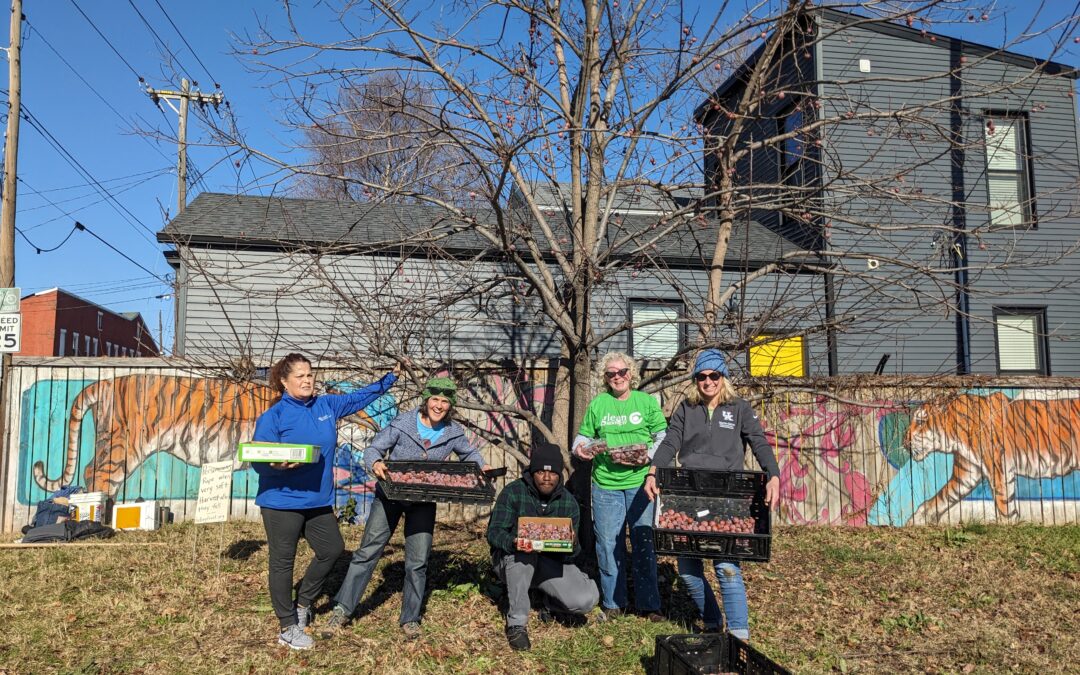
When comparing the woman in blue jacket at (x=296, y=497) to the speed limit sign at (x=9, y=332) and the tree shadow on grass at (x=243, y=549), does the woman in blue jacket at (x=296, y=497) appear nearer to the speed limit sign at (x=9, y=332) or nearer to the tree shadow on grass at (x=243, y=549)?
the tree shadow on grass at (x=243, y=549)

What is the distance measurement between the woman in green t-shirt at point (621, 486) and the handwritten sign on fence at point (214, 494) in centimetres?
393

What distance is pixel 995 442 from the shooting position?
29.5 feet

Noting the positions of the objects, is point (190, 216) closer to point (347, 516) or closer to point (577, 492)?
point (347, 516)

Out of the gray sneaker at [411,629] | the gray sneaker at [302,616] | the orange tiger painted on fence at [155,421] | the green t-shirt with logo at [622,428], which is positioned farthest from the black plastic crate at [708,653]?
the orange tiger painted on fence at [155,421]

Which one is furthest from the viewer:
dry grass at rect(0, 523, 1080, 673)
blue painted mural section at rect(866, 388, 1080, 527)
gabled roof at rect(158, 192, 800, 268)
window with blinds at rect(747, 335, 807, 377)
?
gabled roof at rect(158, 192, 800, 268)

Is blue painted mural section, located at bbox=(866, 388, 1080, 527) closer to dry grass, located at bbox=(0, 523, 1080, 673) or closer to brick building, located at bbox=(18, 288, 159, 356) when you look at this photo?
dry grass, located at bbox=(0, 523, 1080, 673)

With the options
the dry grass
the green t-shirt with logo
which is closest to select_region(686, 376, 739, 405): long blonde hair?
the green t-shirt with logo

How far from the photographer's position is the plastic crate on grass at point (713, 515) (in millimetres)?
4355

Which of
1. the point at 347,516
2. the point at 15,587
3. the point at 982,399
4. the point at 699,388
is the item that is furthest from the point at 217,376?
the point at 982,399

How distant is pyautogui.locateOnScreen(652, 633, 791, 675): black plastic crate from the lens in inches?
150

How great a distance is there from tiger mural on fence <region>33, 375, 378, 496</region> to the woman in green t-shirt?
4161 millimetres

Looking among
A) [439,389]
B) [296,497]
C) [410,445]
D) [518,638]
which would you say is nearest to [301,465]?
[296,497]

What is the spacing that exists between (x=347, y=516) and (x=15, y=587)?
10.4 feet

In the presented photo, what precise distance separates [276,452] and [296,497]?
1.40ft
